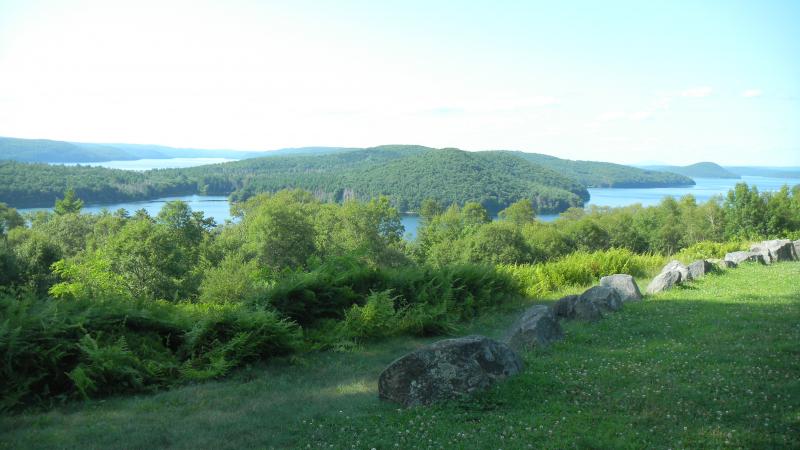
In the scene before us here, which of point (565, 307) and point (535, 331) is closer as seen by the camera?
point (535, 331)

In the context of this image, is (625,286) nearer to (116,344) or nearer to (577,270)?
(577,270)

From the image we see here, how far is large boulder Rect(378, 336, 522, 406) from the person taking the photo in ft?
23.3

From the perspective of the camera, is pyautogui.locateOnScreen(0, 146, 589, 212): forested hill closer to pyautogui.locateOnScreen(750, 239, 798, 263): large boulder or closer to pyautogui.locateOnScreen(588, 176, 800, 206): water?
pyautogui.locateOnScreen(588, 176, 800, 206): water

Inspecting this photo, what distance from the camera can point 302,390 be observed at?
8258 mm

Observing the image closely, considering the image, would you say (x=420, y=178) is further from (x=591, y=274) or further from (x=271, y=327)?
(x=271, y=327)

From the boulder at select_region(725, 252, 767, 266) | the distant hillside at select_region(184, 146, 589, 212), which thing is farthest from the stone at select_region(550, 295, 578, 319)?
the distant hillside at select_region(184, 146, 589, 212)

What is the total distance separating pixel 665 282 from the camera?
15.7 m

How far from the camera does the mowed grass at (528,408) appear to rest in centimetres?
574

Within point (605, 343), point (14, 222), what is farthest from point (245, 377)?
point (14, 222)

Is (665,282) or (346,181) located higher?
(346,181)

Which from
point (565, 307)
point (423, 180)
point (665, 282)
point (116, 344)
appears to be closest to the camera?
point (116, 344)

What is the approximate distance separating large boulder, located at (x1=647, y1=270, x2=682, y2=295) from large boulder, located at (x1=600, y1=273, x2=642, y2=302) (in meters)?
1.00

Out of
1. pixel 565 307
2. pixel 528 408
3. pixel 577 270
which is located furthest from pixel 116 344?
pixel 577 270

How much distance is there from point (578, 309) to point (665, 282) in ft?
16.5
